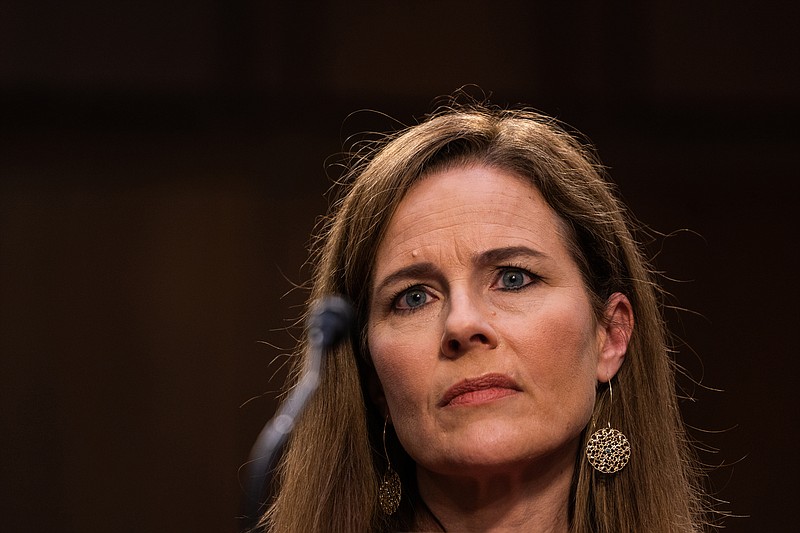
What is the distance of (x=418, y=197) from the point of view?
2.10 m

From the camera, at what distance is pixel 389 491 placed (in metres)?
2.13

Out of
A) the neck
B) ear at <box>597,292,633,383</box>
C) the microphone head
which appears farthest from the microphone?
ear at <box>597,292,633,383</box>

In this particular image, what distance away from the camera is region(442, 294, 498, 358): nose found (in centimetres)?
185

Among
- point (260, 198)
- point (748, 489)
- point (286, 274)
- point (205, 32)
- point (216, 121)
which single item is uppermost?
point (205, 32)

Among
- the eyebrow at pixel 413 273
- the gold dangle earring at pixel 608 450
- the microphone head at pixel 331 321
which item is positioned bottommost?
the gold dangle earring at pixel 608 450

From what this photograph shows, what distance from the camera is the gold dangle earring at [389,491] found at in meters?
2.11

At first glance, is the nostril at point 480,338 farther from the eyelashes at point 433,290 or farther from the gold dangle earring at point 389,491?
the gold dangle earring at point 389,491

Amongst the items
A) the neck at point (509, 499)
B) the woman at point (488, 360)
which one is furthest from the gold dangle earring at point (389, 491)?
the neck at point (509, 499)

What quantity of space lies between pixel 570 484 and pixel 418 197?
591mm

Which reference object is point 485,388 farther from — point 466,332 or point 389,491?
point 389,491

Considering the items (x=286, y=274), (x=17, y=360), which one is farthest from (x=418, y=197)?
(x=17, y=360)

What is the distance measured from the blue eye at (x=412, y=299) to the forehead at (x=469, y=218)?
2.4 inches

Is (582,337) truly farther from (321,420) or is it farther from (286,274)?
(286,274)

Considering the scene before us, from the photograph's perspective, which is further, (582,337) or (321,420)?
(321,420)
